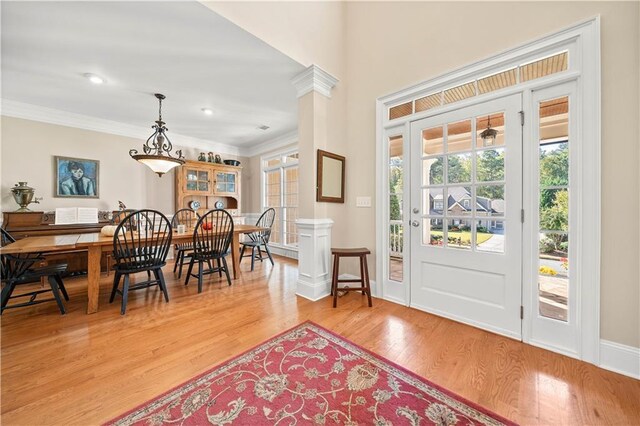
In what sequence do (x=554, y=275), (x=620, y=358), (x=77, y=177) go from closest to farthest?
(x=620, y=358)
(x=554, y=275)
(x=77, y=177)

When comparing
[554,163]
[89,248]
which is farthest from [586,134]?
[89,248]

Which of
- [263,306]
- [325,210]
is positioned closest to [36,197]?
[263,306]

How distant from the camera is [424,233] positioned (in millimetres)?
2389

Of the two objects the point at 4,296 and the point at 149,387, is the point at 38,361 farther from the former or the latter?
the point at 4,296

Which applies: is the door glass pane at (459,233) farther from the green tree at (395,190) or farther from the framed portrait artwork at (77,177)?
the framed portrait artwork at (77,177)

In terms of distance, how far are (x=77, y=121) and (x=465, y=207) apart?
5701mm

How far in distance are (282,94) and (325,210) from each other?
1757mm

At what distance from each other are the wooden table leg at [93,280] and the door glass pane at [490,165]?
12.0 feet

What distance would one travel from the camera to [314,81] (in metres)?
2.70

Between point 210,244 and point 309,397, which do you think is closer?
point 309,397

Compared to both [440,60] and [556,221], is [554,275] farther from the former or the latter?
[440,60]

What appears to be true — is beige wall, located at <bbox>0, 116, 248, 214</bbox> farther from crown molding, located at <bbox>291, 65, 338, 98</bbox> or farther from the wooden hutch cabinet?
crown molding, located at <bbox>291, 65, 338, 98</bbox>

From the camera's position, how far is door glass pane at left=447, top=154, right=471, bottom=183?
2.12 meters

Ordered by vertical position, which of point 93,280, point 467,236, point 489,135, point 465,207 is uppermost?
point 489,135
